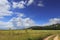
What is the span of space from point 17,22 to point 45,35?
0.50 m

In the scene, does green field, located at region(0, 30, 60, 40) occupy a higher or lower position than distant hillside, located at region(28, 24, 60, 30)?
lower

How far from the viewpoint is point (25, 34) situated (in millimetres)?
2352

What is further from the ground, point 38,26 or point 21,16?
point 21,16

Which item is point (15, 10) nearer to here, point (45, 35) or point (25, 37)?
point (25, 37)

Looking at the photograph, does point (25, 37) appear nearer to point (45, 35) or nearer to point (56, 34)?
point (45, 35)

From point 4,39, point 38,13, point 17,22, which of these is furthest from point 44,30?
point 4,39

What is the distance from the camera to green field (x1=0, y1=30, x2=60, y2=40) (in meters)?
2.30

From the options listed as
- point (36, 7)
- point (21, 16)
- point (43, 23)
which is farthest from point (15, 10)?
point (43, 23)

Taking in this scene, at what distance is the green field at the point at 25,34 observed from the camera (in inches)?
90.5

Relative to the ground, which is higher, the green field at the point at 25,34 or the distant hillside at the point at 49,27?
the distant hillside at the point at 49,27

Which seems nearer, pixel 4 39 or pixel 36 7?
pixel 4 39

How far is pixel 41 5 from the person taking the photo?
2406 mm

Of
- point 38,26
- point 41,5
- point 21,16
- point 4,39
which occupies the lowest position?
point 4,39

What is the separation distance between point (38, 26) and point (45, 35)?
185 mm
